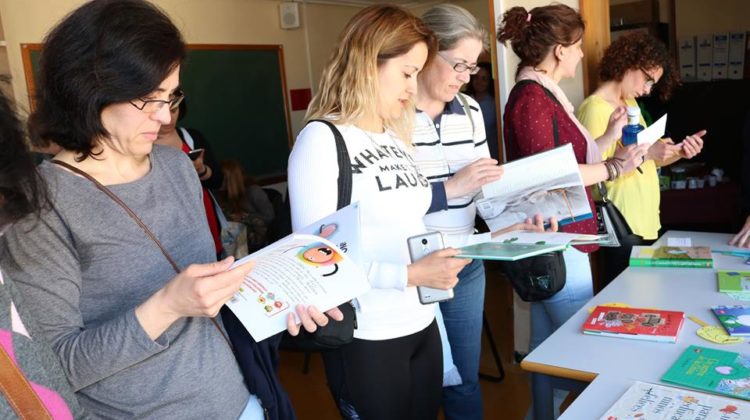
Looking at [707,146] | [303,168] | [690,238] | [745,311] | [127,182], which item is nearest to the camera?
[127,182]

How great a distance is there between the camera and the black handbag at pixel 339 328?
124 centimetres

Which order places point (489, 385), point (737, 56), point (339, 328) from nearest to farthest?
point (339, 328)
point (489, 385)
point (737, 56)

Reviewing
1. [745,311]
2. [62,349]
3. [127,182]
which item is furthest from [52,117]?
[745,311]

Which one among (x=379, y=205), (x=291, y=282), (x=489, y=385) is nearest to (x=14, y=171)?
(x=291, y=282)

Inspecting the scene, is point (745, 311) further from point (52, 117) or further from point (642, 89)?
point (52, 117)

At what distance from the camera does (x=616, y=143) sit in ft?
8.20

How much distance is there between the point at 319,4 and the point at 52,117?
5.28 metres

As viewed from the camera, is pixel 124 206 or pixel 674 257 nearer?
pixel 124 206

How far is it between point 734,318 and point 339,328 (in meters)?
0.98

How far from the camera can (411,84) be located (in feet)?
5.08

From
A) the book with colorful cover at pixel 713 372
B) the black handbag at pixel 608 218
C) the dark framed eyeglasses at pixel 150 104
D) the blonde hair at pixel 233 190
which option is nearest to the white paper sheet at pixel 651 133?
the black handbag at pixel 608 218

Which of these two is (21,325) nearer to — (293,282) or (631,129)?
(293,282)

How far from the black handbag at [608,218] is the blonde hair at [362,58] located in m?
1.19

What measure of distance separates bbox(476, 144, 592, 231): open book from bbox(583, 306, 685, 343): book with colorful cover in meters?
0.33
